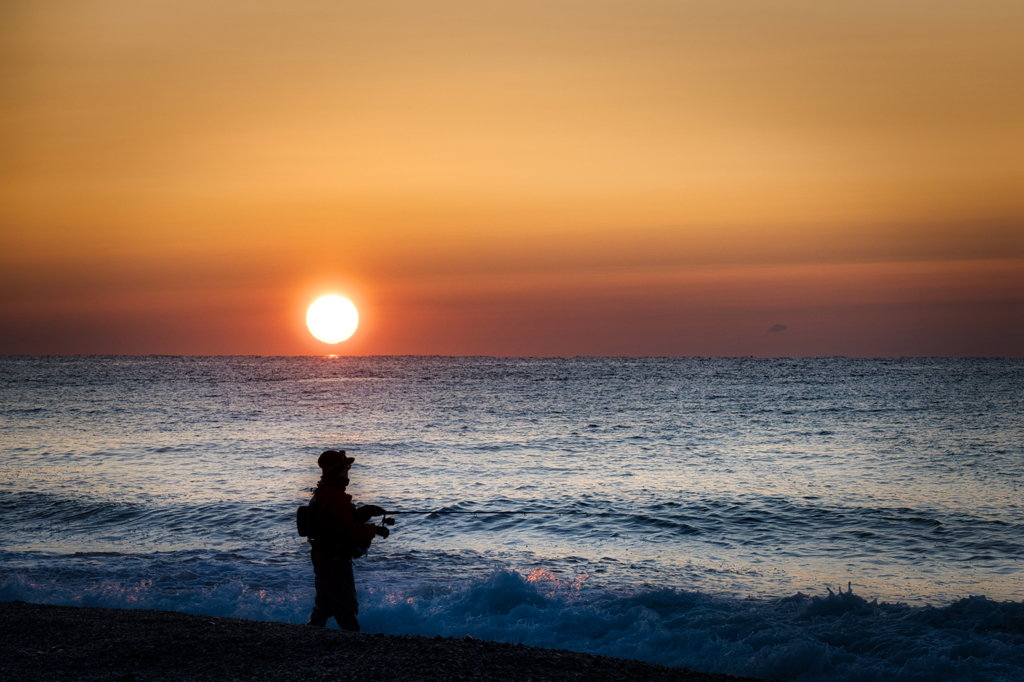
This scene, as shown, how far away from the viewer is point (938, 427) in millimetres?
31562

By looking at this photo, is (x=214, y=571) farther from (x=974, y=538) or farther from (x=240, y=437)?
(x=240, y=437)

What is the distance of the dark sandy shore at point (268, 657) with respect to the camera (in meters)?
6.10

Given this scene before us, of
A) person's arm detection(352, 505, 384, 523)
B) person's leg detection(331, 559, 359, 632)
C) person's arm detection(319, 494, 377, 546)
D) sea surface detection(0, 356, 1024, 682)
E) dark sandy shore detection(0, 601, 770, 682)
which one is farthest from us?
sea surface detection(0, 356, 1024, 682)

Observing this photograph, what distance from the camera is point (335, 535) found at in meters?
7.23

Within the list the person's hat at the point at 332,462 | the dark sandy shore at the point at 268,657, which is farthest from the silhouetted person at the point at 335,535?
the dark sandy shore at the point at 268,657

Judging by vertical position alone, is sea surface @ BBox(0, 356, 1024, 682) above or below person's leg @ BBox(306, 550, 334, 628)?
below

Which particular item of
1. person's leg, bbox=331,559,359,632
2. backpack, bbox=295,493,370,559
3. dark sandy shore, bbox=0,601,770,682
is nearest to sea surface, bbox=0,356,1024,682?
person's leg, bbox=331,559,359,632

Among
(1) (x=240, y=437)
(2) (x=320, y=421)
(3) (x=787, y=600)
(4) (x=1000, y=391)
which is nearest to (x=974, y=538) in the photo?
(3) (x=787, y=600)

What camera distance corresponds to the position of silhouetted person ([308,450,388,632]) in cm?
720

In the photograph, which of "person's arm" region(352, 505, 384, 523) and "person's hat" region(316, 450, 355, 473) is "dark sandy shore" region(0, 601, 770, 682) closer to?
"person's arm" region(352, 505, 384, 523)

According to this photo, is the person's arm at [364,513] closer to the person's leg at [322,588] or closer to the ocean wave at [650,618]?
the person's leg at [322,588]

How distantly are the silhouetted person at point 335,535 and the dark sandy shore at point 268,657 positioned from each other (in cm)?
30

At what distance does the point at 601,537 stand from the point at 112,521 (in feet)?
30.5

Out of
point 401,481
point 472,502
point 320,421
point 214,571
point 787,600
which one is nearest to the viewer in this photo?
point 787,600
